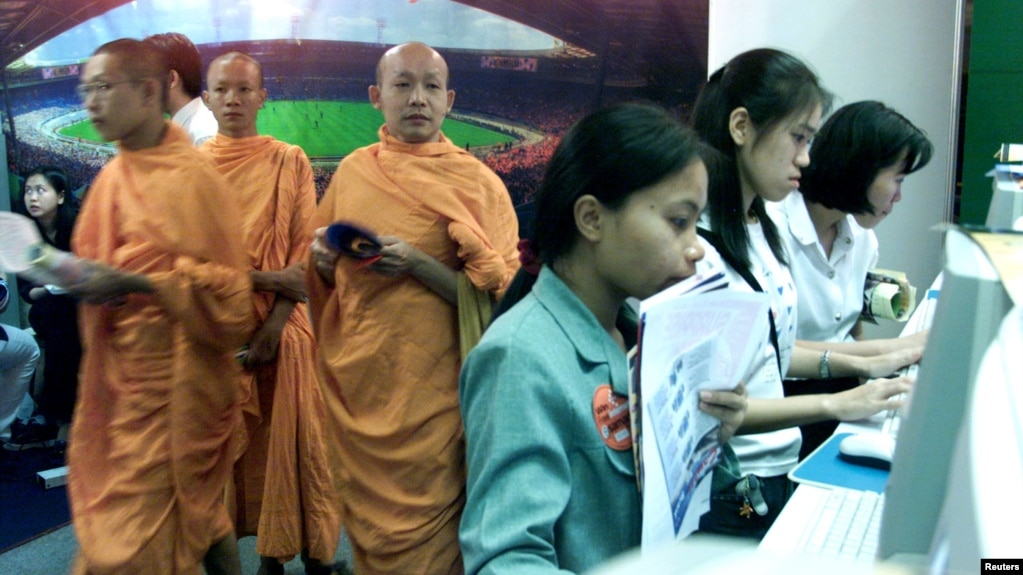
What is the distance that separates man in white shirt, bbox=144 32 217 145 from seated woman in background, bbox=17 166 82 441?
1262 millimetres

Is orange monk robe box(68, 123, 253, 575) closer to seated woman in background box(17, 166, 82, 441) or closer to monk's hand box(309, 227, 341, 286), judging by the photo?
monk's hand box(309, 227, 341, 286)

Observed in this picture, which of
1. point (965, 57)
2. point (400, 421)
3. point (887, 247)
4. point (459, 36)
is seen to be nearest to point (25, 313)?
point (459, 36)

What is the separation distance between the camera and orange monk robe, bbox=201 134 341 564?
2.82 metres

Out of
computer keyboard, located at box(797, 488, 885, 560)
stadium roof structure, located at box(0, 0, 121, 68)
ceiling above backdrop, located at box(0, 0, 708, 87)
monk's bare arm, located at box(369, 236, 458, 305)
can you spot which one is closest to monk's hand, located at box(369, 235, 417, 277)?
monk's bare arm, located at box(369, 236, 458, 305)

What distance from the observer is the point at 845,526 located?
47.5 inches

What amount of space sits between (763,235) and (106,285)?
1.32 m

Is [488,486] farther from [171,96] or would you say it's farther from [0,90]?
[0,90]

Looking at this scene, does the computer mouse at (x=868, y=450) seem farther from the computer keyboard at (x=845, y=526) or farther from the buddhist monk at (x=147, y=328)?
the buddhist monk at (x=147, y=328)

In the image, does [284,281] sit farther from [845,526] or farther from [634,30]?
[634,30]

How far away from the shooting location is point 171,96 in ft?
9.46

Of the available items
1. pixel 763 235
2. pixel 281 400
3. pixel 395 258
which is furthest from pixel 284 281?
pixel 763 235

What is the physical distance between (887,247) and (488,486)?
12.6 ft

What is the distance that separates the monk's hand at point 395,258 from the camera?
2426 mm

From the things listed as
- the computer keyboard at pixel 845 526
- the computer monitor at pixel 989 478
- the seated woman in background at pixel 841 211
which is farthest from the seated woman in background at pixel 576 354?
the seated woman in background at pixel 841 211
